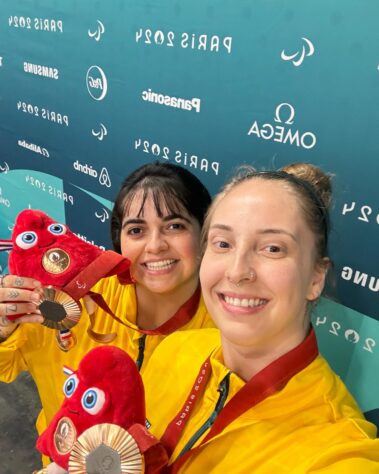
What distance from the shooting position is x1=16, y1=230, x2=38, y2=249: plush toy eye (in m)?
1.04

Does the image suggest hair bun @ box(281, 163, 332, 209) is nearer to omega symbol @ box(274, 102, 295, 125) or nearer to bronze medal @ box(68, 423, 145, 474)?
omega symbol @ box(274, 102, 295, 125)

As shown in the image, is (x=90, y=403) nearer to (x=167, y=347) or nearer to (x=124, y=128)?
(x=167, y=347)

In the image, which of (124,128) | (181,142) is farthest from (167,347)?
(124,128)

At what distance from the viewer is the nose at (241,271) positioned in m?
0.77

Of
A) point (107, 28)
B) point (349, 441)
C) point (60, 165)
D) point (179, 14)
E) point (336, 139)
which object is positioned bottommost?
point (60, 165)

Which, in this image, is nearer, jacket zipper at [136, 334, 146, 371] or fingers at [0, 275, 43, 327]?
fingers at [0, 275, 43, 327]

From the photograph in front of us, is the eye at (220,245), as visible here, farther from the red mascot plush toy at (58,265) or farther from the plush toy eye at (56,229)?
the plush toy eye at (56,229)

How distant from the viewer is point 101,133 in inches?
73.1

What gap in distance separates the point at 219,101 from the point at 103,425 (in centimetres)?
103

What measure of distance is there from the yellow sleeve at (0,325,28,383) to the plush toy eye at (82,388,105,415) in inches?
20.0

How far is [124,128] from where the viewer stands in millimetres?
1740

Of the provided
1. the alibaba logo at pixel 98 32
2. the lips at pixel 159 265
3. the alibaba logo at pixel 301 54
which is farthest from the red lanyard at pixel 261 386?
the alibaba logo at pixel 98 32

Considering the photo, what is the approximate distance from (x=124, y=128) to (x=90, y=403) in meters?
1.25

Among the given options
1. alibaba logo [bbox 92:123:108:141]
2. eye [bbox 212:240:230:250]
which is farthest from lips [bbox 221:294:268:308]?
alibaba logo [bbox 92:123:108:141]
